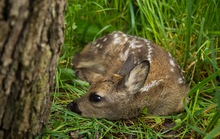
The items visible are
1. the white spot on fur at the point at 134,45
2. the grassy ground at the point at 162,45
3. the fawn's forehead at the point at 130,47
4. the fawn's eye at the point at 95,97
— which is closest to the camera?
the grassy ground at the point at 162,45

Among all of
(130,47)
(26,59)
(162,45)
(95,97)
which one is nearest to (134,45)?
(130,47)

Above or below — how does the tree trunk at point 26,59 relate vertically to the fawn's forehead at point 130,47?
above

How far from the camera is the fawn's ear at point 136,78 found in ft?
13.1

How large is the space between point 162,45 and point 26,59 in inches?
97.0

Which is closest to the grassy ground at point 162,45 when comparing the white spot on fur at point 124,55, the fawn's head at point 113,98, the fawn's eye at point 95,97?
the fawn's head at point 113,98

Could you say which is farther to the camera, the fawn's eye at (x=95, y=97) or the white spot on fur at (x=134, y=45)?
the white spot on fur at (x=134, y=45)

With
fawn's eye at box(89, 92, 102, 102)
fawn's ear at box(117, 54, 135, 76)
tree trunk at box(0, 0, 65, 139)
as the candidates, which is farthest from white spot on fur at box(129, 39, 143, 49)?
tree trunk at box(0, 0, 65, 139)

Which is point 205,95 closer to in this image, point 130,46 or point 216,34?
point 216,34

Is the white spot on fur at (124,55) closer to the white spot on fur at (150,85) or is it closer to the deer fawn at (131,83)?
the deer fawn at (131,83)

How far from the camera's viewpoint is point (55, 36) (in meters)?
2.90

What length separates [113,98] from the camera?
4.13 metres

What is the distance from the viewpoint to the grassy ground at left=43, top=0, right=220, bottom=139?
384 cm

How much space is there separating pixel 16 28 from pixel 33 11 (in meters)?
0.13

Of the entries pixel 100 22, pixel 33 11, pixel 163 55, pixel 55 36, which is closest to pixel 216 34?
pixel 163 55
